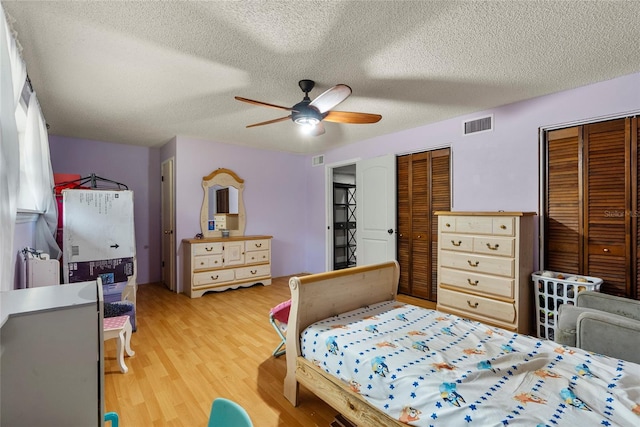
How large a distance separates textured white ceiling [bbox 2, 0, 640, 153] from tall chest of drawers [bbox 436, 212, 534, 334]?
1259 millimetres

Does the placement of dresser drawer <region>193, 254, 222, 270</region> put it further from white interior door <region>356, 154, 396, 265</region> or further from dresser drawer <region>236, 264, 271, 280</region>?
white interior door <region>356, 154, 396, 265</region>

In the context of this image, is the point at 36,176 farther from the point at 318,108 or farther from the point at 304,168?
the point at 304,168

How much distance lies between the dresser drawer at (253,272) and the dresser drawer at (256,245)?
0.95ft

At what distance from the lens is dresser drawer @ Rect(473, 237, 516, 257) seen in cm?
280

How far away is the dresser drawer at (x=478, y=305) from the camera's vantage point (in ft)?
9.30

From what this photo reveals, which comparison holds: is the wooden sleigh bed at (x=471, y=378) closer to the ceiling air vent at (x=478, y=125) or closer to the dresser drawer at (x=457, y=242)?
the dresser drawer at (x=457, y=242)

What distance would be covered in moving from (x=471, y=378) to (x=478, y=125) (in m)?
2.99

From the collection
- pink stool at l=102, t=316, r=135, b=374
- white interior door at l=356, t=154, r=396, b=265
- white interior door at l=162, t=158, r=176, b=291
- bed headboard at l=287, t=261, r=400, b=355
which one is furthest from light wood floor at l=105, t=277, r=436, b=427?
white interior door at l=356, t=154, r=396, b=265

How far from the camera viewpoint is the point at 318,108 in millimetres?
2400

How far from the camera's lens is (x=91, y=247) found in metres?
3.22

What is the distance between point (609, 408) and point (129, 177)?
5.93 meters

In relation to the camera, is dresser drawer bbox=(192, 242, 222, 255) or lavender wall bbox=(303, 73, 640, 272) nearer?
lavender wall bbox=(303, 73, 640, 272)

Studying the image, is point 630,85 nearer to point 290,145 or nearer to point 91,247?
point 290,145

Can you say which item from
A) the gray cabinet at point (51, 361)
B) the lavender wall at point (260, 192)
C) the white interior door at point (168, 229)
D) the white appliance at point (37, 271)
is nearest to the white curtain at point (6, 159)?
the gray cabinet at point (51, 361)
